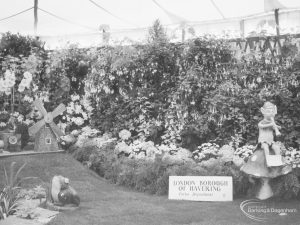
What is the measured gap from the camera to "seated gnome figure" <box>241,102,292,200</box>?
4773mm

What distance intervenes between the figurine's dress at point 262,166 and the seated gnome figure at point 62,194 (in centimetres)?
203

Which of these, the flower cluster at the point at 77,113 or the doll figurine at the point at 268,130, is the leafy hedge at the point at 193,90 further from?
the doll figurine at the point at 268,130

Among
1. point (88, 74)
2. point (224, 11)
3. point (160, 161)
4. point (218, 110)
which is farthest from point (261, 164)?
point (88, 74)

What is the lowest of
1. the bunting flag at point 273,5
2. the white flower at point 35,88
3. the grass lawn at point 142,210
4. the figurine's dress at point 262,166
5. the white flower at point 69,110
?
the grass lawn at point 142,210

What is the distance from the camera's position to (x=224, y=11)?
6.76 meters

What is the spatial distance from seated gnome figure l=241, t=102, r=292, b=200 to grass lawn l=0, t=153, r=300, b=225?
27 cm

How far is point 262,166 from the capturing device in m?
4.85

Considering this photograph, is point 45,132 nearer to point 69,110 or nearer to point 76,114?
point 69,110

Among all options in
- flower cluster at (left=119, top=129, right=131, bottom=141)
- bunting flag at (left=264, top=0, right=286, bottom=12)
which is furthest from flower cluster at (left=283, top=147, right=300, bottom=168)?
flower cluster at (left=119, top=129, right=131, bottom=141)

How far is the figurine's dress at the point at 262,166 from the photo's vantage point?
189 inches

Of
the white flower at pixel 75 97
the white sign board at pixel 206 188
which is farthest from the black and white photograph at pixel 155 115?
the white flower at pixel 75 97

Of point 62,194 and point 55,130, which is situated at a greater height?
point 55,130

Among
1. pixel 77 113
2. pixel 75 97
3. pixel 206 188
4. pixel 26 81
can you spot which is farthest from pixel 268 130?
pixel 26 81

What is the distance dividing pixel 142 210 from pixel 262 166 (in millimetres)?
1511
